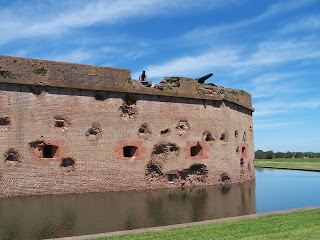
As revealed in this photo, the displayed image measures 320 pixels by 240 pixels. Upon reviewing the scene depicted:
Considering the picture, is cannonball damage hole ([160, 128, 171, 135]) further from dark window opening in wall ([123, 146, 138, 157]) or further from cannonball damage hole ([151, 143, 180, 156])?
dark window opening in wall ([123, 146, 138, 157])

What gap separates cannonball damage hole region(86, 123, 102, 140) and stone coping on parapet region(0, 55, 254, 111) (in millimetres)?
1383

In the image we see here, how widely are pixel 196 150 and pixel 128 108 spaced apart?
12.1 feet

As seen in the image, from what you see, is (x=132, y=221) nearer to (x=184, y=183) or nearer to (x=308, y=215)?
(x=308, y=215)

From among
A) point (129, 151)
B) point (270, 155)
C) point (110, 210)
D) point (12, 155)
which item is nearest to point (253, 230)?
point (110, 210)

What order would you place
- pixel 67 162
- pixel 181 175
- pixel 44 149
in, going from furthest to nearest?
pixel 181 175 < pixel 44 149 < pixel 67 162

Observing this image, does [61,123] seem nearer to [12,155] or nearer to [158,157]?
[12,155]

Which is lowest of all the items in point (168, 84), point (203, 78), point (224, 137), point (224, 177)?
point (224, 177)

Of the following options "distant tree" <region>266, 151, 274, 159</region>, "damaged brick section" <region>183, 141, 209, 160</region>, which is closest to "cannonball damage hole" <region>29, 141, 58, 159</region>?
"damaged brick section" <region>183, 141, 209, 160</region>

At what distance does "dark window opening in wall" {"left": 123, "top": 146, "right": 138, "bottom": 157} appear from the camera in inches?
497

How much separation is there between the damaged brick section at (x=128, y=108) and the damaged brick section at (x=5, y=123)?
392 cm

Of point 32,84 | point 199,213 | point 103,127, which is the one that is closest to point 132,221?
point 199,213

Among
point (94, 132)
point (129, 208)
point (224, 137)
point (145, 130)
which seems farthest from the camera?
point (224, 137)

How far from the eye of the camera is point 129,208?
8.67 m

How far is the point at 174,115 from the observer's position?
1358 cm
